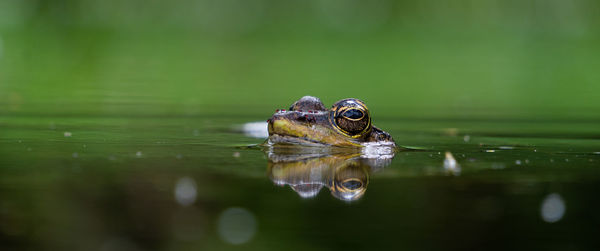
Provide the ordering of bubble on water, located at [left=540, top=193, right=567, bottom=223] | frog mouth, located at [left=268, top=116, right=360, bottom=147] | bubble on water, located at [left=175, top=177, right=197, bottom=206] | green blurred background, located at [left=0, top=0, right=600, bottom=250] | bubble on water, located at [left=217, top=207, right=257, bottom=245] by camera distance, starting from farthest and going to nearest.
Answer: frog mouth, located at [left=268, top=116, right=360, bottom=147] → bubble on water, located at [left=175, top=177, right=197, bottom=206] → bubble on water, located at [left=540, top=193, right=567, bottom=223] → green blurred background, located at [left=0, top=0, right=600, bottom=250] → bubble on water, located at [left=217, top=207, right=257, bottom=245]

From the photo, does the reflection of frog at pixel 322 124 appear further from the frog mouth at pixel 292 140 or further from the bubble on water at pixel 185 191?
the bubble on water at pixel 185 191

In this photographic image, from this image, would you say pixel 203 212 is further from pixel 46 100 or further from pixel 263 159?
pixel 46 100

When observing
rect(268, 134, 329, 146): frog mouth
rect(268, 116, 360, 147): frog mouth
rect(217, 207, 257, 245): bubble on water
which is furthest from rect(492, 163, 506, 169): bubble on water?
rect(217, 207, 257, 245): bubble on water

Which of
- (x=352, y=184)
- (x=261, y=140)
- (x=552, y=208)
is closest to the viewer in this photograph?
(x=552, y=208)

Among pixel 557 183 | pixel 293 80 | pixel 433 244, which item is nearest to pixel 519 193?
pixel 557 183

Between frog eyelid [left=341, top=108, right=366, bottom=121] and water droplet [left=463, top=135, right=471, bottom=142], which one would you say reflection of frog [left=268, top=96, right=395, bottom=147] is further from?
water droplet [left=463, top=135, right=471, bottom=142]

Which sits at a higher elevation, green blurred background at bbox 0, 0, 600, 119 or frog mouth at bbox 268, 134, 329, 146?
green blurred background at bbox 0, 0, 600, 119

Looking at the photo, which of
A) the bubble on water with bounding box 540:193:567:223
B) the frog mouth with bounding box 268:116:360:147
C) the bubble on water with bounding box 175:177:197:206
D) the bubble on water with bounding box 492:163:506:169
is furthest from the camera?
the frog mouth with bounding box 268:116:360:147

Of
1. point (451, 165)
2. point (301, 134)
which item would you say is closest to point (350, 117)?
point (301, 134)

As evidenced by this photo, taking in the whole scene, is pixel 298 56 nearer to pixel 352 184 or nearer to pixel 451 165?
pixel 451 165
